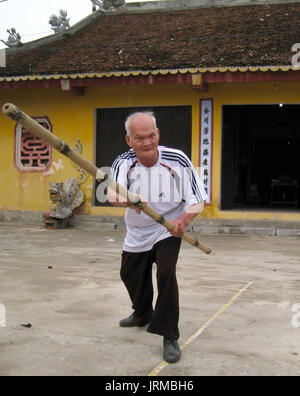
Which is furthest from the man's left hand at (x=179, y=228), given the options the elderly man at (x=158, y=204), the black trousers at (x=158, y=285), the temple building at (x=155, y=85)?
the temple building at (x=155, y=85)

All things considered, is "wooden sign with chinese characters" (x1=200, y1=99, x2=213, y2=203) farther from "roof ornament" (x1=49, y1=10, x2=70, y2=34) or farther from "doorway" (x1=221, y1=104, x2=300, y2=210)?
"roof ornament" (x1=49, y1=10, x2=70, y2=34)

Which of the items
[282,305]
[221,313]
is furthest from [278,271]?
[221,313]

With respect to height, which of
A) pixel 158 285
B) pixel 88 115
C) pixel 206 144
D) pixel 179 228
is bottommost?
pixel 158 285

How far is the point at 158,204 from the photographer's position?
3.26 metres

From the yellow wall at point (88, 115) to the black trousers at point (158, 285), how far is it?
686 cm

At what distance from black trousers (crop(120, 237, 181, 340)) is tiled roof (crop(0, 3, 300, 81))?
6.43 m

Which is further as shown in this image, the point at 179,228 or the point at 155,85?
the point at 155,85

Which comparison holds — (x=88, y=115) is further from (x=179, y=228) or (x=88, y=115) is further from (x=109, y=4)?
(x=179, y=228)

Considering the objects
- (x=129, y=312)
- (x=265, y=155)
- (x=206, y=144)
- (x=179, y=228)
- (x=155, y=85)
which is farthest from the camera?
(x=265, y=155)

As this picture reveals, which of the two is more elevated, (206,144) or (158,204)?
(206,144)

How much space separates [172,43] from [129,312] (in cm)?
793

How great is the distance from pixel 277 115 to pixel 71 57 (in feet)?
20.4

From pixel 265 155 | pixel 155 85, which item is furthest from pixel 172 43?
pixel 265 155

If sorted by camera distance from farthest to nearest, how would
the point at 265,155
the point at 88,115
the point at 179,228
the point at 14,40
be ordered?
1. the point at 265,155
2. the point at 14,40
3. the point at 88,115
4. the point at 179,228
